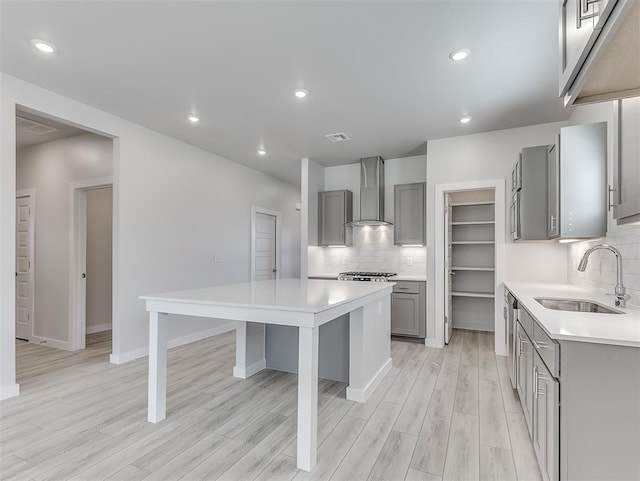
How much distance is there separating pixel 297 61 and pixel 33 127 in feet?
11.8

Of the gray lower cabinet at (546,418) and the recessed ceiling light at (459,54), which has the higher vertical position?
the recessed ceiling light at (459,54)

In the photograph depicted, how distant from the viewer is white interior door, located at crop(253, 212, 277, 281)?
6.33 m

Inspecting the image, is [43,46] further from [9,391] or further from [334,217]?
[334,217]

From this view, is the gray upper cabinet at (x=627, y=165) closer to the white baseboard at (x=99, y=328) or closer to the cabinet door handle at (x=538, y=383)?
the cabinet door handle at (x=538, y=383)

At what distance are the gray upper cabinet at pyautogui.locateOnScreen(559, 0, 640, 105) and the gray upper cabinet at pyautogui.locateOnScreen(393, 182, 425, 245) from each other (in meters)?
3.69

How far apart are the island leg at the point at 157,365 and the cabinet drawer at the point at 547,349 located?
228cm

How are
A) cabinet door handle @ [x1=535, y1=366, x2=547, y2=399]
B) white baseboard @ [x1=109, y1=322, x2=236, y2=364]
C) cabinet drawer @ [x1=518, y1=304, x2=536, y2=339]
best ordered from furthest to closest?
white baseboard @ [x1=109, y1=322, x2=236, y2=364], cabinet drawer @ [x1=518, y1=304, x2=536, y2=339], cabinet door handle @ [x1=535, y1=366, x2=547, y2=399]

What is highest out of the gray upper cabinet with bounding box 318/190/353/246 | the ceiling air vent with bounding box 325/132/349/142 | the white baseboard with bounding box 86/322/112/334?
the ceiling air vent with bounding box 325/132/349/142

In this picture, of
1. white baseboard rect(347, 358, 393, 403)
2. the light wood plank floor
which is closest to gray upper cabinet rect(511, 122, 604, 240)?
the light wood plank floor

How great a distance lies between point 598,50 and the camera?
102 cm

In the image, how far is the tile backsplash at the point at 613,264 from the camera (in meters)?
2.17

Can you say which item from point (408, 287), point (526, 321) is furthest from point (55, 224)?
point (526, 321)

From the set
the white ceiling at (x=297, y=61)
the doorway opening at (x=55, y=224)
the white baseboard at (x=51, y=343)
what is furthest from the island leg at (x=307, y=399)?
the white baseboard at (x=51, y=343)

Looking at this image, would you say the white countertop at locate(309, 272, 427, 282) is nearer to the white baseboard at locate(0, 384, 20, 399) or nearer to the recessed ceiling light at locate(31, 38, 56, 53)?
the white baseboard at locate(0, 384, 20, 399)
